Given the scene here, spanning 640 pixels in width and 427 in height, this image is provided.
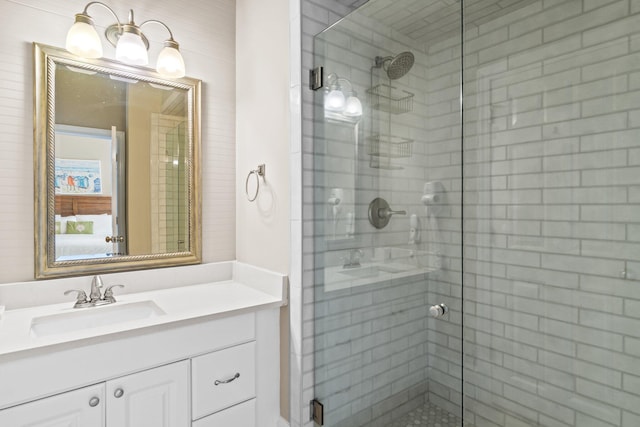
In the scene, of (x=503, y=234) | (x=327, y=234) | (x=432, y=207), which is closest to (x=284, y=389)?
(x=327, y=234)

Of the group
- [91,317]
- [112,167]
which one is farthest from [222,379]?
[112,167]

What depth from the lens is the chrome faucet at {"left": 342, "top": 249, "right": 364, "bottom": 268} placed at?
162cm

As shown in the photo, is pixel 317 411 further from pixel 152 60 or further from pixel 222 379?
pixel 152 60

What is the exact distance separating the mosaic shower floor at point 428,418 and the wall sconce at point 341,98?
4.37ft

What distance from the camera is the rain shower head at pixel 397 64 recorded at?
1.49 metres

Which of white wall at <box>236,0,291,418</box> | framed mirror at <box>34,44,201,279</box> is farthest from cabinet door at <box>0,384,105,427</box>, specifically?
white wall at <box>236,0,291,418</box>

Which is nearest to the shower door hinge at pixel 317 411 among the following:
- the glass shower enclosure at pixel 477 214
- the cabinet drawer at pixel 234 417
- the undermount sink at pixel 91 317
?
the glass shower enclosure at pixel 477 214

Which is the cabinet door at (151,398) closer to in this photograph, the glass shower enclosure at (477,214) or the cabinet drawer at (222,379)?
the cabinet drawer at (222,379)

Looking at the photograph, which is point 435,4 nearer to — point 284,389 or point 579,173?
point 579,173

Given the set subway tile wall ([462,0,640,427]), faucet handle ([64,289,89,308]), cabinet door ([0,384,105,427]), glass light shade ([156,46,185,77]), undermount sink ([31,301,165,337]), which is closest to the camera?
cabinet door ([0,384,105,427])

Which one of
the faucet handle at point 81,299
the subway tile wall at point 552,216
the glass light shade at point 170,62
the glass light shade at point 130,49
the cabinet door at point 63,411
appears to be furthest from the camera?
the glass light shade at point 170,62

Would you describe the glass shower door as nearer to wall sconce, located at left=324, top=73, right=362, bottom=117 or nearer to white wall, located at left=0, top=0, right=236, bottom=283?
wall sconce, located at left=324, top=73, right=362, bottom=117

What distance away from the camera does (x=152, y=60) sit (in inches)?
74.4

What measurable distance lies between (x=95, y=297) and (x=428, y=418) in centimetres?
157
